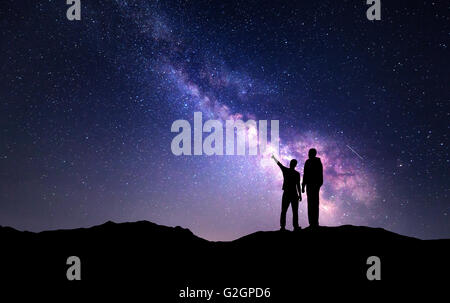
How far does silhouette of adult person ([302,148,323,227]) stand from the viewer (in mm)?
9664

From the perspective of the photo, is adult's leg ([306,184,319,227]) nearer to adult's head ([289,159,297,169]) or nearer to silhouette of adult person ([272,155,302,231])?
silhouette of adult person ([272,155,302,231])

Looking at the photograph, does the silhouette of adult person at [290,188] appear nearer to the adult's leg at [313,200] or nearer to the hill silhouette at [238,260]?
the adult's leg at [313,200]

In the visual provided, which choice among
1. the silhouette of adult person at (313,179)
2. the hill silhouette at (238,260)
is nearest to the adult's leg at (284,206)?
the hill silhouette at (238,260)

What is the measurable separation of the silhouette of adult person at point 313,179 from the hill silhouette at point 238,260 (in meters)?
0.85

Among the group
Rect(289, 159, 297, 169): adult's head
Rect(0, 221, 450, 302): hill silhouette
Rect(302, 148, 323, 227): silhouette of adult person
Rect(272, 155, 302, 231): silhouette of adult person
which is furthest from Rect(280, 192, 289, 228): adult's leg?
Rect(289, 159, 297, 169): adult's head

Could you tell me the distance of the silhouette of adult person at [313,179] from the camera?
9664 mm

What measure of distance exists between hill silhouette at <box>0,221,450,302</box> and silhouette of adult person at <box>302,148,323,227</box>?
0.85 m

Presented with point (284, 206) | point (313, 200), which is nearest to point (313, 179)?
point (313, 200)

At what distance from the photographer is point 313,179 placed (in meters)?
9.69
